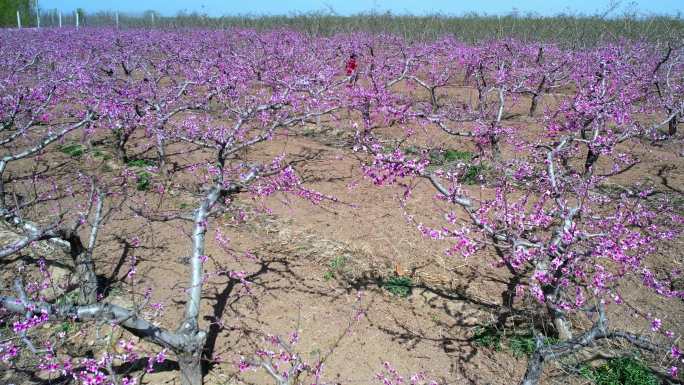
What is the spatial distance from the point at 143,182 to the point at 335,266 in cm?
357

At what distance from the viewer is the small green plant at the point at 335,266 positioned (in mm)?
4586

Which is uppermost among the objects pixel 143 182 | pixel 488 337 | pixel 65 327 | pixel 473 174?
pixel 473 174

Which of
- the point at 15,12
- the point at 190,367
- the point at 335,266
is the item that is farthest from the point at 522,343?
the point at 15,12

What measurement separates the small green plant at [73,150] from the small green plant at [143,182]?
2.07 m

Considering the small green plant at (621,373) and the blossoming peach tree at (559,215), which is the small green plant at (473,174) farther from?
the small green plant at (621,373)

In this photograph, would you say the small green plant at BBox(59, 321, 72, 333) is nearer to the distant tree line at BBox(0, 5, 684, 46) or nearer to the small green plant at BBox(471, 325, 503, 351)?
the small green plant at BBox(471, 325, 503, 351)

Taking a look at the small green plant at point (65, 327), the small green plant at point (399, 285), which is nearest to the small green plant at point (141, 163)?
the small green plant at point (65, 327)

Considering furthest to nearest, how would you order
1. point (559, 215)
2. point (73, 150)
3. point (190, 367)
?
point (73, 150) → point (559, 215) → point (190, 367)

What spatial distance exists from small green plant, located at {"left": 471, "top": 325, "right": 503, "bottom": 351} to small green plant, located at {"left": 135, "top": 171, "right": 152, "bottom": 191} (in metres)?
5.02

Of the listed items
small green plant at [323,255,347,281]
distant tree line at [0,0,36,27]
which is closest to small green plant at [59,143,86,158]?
small green plant at [323,255,347,281]

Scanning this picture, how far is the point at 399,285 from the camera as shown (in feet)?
14.5

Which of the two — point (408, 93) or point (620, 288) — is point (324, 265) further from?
point (408, 93)

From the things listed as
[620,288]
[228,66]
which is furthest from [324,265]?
[228,66]

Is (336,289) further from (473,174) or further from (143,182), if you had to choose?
(143,182)
